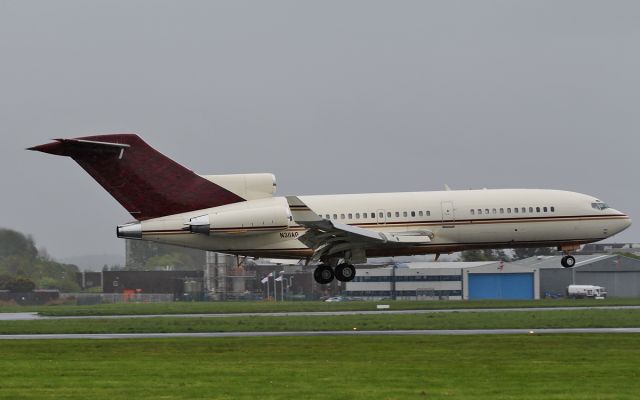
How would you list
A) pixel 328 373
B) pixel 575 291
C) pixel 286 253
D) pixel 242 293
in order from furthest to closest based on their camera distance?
1. pixel 242 293
2. pixel 575 291
3. pixel 286 253
4. pixel 328 373

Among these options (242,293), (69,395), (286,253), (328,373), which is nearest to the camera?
(69,395)

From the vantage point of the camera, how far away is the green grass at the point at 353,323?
4778 cm

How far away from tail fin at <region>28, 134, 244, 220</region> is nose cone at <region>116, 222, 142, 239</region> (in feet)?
2.12

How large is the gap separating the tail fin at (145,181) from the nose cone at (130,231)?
25.4 inches

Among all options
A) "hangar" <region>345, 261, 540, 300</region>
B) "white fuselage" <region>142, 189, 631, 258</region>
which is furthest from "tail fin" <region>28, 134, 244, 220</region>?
"hangar" <region>345, 261, 540, 300</region>

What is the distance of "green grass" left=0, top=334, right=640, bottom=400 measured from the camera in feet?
84.3

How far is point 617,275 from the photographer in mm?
93125

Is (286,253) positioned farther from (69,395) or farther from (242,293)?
(242,293)

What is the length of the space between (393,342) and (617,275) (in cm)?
5860

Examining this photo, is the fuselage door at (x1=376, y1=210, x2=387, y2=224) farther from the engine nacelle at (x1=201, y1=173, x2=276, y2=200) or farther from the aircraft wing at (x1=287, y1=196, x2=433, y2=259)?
the engine nacelle at (x1=201, y1=173, x2=276, y2=200)

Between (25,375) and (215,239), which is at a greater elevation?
(215,239)

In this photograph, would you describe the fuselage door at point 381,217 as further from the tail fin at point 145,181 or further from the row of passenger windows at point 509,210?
the tail fin at point 145,181

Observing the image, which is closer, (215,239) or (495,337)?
(495,337)

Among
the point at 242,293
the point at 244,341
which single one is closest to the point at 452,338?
the point at 244,341
